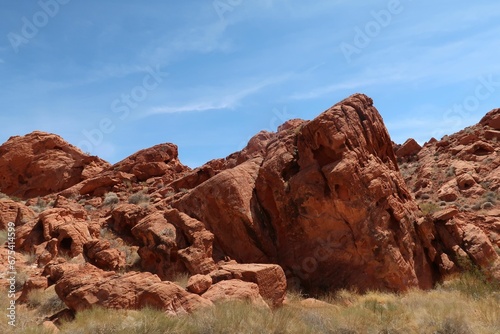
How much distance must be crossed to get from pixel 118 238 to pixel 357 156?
9377mm

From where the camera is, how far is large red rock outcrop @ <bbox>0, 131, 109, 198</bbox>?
104 ft

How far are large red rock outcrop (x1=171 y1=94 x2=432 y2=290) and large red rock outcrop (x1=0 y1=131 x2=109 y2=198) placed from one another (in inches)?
740

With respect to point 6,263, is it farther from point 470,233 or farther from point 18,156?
point 18,156

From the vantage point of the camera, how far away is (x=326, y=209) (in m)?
13.9

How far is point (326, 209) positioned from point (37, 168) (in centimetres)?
2559

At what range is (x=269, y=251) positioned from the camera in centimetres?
1471

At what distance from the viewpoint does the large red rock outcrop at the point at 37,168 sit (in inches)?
1253

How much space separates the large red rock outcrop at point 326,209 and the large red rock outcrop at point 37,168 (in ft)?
61.7

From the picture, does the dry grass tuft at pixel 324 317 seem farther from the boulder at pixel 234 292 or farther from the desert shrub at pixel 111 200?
the desert shrub at pixel 111 200

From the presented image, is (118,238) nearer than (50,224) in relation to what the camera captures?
No

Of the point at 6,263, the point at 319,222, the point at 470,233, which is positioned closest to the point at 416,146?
the point at 470,233

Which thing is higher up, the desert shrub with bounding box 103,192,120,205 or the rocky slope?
the desert shrub with bounding box 103,192,120,205

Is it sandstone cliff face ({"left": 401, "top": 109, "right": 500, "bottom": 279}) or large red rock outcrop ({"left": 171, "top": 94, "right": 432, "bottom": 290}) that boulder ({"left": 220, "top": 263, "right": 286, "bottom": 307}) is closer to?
large red rock outcrop ({"left": 171, "top": 94, "right": 432, "bottom": 290})

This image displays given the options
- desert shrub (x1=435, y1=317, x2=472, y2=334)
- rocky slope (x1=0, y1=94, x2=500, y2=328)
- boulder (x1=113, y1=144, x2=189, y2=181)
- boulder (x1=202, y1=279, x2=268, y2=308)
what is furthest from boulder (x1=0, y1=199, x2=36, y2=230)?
desert shrub (x1=435, y1=317, x2=472, y2=334)
